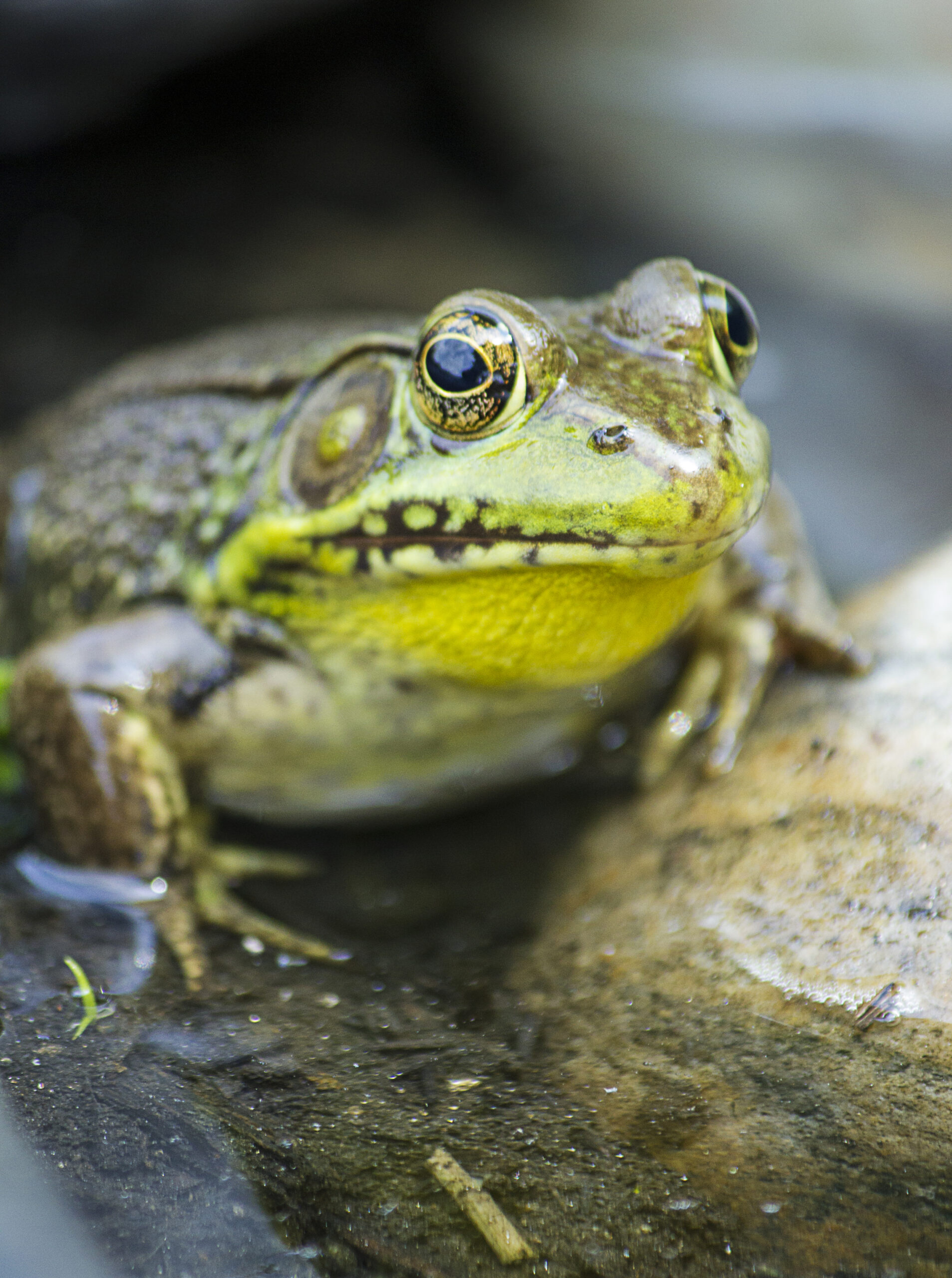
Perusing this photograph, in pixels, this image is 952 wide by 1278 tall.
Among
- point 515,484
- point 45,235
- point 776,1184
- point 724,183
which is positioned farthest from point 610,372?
point 45,235

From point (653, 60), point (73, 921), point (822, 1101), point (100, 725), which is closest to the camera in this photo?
point (822, 1101)

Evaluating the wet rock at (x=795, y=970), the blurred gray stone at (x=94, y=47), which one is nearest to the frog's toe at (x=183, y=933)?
the wet rock at (x=795, y=970)

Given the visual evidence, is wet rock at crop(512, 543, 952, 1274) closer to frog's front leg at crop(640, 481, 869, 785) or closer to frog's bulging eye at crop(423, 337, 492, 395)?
frog's front leg at crop(640, 481, 869, 785)

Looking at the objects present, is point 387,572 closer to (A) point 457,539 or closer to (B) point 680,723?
(A) point 457,539

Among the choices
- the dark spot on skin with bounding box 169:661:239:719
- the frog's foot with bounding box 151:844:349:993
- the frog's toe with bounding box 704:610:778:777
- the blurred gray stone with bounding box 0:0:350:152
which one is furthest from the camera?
the blurred gray stone with bounding box 0:0:350:152

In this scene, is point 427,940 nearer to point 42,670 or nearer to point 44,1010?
point 44,1010

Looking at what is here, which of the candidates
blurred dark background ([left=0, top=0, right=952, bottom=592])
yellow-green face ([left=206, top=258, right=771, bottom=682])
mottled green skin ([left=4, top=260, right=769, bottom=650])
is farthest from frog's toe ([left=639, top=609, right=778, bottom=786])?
blurred dark background ([left=0, top=0, right=952, bottom=592])
